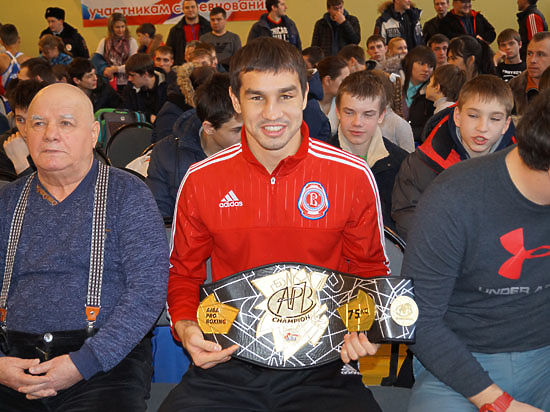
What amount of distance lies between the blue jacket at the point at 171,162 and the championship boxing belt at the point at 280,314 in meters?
1.48

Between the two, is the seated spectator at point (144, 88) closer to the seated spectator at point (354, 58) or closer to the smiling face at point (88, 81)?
the smiling face at point (88, 81)

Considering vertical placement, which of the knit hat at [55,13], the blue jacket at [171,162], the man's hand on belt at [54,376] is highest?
the knit hat at [55,13]

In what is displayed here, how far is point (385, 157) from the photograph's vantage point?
3.80m

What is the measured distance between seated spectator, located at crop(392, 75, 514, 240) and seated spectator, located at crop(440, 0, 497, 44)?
743cm

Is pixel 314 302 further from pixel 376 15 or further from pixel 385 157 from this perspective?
pixel 376 15

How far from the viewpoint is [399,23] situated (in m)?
10.5

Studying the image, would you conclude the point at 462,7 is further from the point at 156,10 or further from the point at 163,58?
the point at 156,10

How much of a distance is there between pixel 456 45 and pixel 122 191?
230 inches

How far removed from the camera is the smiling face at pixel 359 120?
12.5 feet

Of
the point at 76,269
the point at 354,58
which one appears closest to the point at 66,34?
the point at 354,58

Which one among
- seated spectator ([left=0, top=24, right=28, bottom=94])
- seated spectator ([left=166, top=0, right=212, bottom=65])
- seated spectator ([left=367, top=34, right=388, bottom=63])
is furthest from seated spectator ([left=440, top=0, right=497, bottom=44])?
seated spectator ([left=0, top=24, right=28, bottom=94])

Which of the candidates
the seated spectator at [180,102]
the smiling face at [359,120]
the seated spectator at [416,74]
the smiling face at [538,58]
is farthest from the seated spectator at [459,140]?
the seated spectator at [416,74]

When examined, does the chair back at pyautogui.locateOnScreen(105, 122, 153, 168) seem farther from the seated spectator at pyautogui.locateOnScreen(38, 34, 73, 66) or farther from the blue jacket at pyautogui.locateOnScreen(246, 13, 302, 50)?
the seated spectator at pyautogui.locateOnScreen(38, 34, 73, 66)

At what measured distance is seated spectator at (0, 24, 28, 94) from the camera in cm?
844
